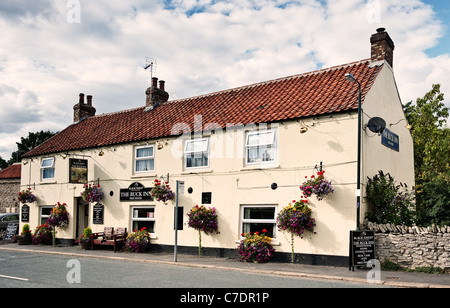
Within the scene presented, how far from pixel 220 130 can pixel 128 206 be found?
5973 mm

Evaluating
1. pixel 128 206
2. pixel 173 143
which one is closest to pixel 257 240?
pixel 173 143

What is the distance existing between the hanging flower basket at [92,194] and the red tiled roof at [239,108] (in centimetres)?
222

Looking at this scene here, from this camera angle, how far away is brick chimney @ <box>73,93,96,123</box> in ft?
86.6

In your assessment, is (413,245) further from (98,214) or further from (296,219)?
(98,214)

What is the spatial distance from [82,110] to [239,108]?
13.3 metres

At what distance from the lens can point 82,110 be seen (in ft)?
87.2

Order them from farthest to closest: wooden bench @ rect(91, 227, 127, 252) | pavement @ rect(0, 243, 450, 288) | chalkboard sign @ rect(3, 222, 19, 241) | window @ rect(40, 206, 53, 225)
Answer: chalkboard sign @ rect(3, 222, 19, 241) → window @ rect(40, 206, 53, 225) → wooden bench @ rect(91, 227, 127, 252) → pavement @ rect(0, 243, 450, 288)

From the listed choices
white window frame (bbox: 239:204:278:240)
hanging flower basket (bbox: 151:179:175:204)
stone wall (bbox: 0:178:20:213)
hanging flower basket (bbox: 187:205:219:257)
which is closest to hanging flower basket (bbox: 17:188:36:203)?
hanging flower basket (bbox: 151:179:175:204)

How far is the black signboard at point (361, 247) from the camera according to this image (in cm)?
1218

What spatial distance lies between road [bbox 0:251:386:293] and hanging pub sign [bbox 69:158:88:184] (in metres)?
5.87

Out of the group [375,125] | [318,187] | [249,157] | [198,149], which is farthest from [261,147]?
[375,125]

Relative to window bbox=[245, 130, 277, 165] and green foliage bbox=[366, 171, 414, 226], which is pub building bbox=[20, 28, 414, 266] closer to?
window bbox=[245, 130, 277, 165]

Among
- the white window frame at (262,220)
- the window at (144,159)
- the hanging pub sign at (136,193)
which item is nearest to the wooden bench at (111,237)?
the hanging pub sign at (136,193)

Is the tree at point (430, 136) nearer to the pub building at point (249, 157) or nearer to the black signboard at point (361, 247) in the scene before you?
the pub building at point (249, 157)
